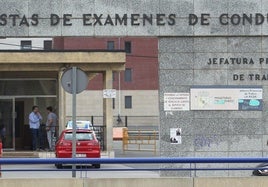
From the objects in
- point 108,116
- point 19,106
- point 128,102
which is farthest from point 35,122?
point 128,102

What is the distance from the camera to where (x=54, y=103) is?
113ft

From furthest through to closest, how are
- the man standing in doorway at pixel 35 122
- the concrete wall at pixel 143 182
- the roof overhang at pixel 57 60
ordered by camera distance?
the roof overhang at pixel 57 60 → the man standing in doorway at pixel 35 122 → the concrete wall at pixel 143 182

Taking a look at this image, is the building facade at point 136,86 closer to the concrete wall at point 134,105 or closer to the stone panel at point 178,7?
the concrete wall at point 134,105

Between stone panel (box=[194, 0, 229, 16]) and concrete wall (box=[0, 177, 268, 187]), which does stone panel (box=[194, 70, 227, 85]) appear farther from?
concrete wall (box=[0, 177, 268, 187])

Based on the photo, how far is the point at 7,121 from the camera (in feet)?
113

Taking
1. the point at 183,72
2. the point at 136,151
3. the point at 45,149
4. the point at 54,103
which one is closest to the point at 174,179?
the point at 183,72

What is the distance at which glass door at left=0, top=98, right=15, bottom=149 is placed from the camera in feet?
112

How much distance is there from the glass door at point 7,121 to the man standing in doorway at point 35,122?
7.30 ft

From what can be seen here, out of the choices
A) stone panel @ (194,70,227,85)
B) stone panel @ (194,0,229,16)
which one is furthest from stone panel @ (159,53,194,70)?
stone panel @ (194,0,229,16)

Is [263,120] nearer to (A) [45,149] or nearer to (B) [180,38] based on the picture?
(B) [180,38]

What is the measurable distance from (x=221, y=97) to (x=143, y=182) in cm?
650

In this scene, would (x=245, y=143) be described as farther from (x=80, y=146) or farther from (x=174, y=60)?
(x=80, y=146)

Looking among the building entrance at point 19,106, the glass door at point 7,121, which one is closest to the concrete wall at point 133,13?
the building entrance at point 19,106

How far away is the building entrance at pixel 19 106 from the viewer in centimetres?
3406
